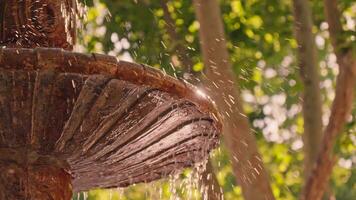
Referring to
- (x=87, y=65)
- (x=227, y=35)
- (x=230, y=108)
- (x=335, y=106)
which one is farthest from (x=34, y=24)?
(x=227, y=35)

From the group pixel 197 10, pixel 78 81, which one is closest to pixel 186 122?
pixel 78 81

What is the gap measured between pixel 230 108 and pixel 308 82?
1.42m

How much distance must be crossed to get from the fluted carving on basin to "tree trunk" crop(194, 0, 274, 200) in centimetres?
218

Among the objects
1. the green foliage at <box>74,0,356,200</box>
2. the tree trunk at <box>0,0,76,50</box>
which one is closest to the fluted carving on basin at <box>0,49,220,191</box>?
the tree trunk at <box>0,0,76,50</box>

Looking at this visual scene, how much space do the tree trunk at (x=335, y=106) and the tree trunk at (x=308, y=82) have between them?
0.34 m

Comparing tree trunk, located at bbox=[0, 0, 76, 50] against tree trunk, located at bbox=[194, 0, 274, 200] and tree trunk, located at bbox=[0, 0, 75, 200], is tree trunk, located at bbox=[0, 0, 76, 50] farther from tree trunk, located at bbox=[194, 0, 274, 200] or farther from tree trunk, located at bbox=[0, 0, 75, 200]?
tree trunk, located at bbox=[194, 0, 274, 200]

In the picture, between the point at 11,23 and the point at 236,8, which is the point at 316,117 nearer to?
the point at 236,8

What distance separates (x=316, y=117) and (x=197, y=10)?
148 centimetres

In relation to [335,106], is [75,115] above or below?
below

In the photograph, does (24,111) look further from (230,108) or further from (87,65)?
(230,108)

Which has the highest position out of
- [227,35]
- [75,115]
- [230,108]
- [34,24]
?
[227,35]

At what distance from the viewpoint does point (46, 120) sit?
4.54 metres

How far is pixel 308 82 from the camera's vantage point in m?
9.00

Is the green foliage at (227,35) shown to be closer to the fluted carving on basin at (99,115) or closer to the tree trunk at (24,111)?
the fluted carving on basin at (99,115)
